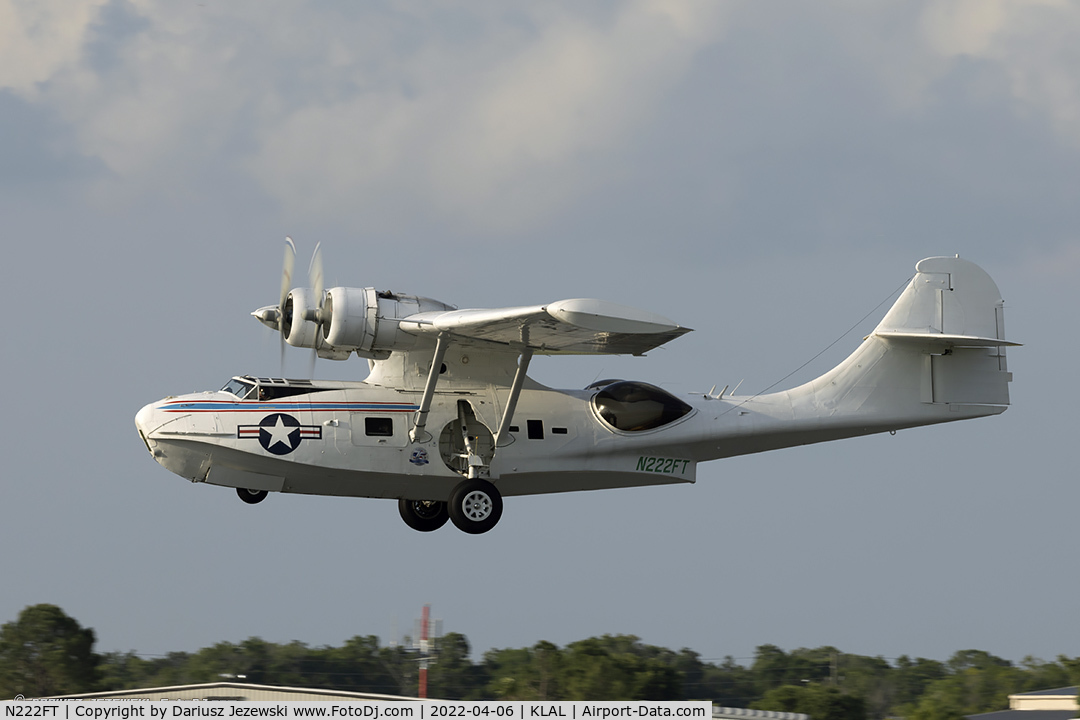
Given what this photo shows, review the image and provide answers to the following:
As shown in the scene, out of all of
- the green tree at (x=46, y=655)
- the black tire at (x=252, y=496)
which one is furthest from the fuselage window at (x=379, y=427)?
the green tree at (x=46, y=655)

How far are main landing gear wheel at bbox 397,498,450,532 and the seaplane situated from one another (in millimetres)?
23

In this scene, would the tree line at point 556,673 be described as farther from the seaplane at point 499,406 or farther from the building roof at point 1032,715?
the seaplane at point 499,406

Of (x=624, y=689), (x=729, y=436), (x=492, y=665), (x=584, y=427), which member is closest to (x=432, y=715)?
(x=584, y=427)

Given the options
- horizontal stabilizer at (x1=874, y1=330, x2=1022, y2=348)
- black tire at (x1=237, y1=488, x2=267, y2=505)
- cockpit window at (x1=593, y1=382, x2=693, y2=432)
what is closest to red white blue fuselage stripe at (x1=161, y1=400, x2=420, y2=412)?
black tire at (x1=237, y1=488, x2=267, y2=505)

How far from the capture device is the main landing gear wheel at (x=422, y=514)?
19.6 meters

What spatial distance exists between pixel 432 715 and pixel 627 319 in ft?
20.1

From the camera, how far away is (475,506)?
1794cm

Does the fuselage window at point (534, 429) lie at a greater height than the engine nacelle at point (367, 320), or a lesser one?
lesser

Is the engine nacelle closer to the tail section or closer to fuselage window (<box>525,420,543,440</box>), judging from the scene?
fuselage window (<box>525,420,543,440</box>)

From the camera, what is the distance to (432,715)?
58.5 feet

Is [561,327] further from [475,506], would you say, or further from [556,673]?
[556,673]

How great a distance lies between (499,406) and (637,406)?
6.44ft

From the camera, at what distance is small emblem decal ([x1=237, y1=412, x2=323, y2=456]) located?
56.2ft

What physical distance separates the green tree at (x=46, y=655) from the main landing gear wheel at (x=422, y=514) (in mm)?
23343
